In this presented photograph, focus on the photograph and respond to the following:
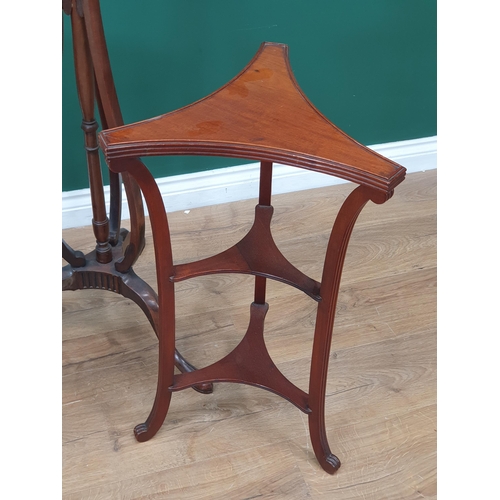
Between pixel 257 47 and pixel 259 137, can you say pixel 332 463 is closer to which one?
pixel 259 137

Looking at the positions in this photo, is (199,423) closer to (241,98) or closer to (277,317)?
(277,317)

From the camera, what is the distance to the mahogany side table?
1.02 m

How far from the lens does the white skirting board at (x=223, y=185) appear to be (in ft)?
6.59

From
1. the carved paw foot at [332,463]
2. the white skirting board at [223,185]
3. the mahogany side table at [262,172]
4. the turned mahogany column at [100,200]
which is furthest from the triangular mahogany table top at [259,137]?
the white skirting board at [223,185]

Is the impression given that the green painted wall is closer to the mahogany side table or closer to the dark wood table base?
the dark wood table base

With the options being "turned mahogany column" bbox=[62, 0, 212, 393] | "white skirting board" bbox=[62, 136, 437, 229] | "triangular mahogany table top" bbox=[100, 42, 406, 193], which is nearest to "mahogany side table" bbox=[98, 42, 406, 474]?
"triangular mahogany table top" bbox=[100, 42, 406, 193]

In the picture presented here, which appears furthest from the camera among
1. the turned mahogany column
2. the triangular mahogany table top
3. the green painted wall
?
the green painted wall

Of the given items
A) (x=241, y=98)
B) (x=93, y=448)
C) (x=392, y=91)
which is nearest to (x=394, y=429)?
(x=93, y=448)

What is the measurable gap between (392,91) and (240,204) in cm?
58

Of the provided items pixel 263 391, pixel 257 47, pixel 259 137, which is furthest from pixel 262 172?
pixel 257 47

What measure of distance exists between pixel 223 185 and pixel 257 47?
428 mm

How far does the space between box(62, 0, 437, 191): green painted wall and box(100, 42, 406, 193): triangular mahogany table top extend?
710mm

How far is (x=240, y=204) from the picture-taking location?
214cm

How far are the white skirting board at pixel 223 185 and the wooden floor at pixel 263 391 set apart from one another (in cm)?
5
